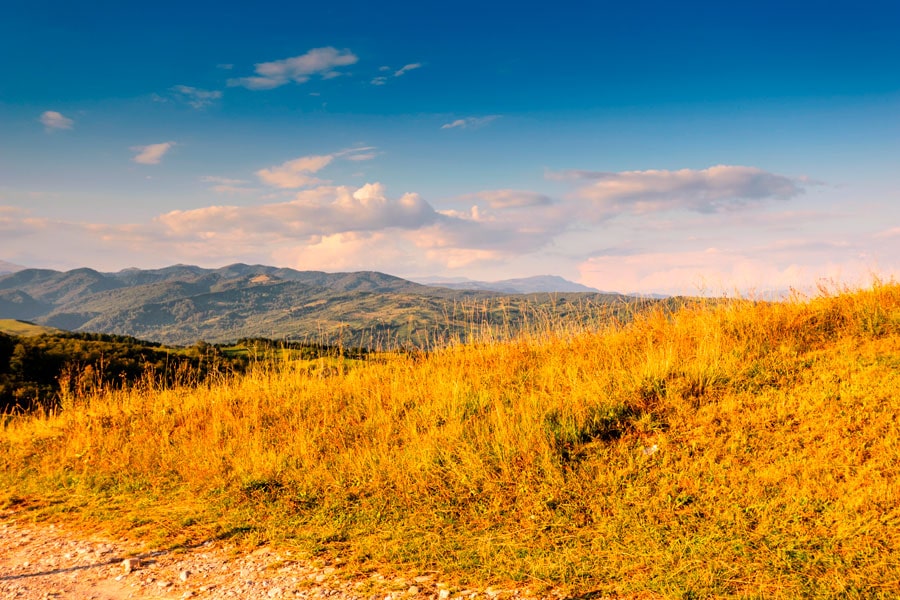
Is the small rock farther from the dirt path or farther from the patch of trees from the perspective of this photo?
the patch of trees

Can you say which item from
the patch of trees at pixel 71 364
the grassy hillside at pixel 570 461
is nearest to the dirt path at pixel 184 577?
the grassy hillside at pixel 570 461

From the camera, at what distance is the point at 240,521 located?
652cm

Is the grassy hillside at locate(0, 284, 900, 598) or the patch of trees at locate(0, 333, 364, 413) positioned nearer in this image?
the grassy hillside at locate(0, 284, 900, 598)

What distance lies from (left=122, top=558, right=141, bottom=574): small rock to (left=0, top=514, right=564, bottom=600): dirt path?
16 millimetres

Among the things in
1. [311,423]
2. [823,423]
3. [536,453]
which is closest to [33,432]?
[311,423]

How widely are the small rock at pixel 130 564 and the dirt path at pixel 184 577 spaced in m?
0.02

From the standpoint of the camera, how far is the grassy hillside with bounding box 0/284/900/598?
4.84 meters

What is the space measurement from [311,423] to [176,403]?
14.9 feet

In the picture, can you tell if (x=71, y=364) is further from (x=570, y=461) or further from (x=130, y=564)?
(x=570, y=461)

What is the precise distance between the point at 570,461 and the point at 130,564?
17.3 ft

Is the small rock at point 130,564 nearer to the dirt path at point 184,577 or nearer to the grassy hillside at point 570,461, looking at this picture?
the dirt path at point 184,577

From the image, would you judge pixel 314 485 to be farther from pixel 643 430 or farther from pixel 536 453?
pixel 643 430

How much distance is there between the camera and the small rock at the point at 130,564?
5.49 m

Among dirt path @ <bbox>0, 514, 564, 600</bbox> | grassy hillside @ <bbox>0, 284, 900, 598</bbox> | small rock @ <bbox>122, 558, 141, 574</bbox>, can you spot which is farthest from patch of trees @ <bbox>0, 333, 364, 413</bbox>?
small rock @ <bbox>122, 558, 141, 574</bbox>
